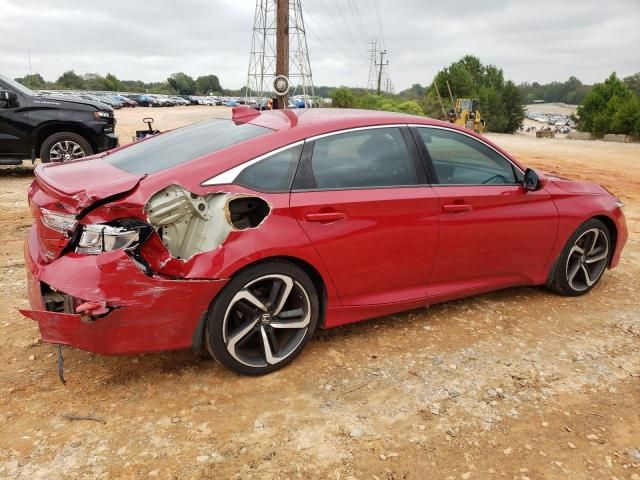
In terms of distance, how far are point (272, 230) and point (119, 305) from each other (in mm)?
883

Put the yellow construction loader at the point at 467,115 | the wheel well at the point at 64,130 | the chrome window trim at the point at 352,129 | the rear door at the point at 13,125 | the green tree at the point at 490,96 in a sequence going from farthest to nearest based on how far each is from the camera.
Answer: the green tree at the point at 490,96 < the yellow construction loader at the point at 467,115 < the wheel well at the point at 64,130 < the rear door at the point at 13,125 < the chrome window trim at the point at 352,129

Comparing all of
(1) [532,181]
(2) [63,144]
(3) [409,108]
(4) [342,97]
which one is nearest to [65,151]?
(2) [63,144]

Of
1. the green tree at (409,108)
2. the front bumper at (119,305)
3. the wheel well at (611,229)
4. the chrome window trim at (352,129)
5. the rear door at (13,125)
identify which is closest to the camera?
the front bumper at (119,305)

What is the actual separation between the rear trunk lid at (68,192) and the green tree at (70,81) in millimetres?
106254

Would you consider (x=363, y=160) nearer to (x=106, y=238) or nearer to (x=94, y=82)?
(x=106, y=238)

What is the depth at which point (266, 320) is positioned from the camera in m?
3.11

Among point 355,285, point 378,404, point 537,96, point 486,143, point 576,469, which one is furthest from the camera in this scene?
point 537,96

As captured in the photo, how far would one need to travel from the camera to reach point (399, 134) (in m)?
3.64

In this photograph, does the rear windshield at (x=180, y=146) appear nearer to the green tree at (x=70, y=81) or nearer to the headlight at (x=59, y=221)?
the headlight at (x=59, y=221)

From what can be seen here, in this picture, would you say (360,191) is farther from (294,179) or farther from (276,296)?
(276,296)

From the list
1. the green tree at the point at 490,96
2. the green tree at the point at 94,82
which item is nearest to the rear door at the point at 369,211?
the green tree at the point at 490,96

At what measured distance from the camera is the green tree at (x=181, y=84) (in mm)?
117062

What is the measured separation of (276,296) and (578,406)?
5.93 feet

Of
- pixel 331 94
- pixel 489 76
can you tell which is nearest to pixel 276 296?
pixel 331 94
